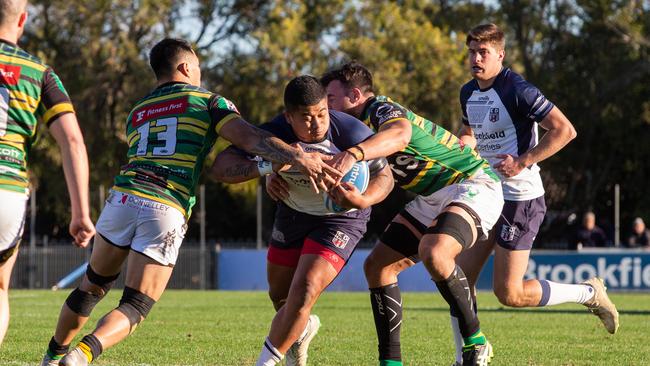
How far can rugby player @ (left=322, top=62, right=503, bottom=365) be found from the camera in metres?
7.76

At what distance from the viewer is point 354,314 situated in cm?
1546

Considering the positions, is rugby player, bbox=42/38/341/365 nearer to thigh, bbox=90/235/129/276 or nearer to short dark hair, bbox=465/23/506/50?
thigh, bbox=90/235/129/276

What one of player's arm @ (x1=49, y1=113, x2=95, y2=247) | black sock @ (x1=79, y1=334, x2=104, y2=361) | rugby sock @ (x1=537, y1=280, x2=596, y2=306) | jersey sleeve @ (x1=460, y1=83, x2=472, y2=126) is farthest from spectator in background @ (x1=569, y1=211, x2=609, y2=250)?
player's arm @ (x1=49, y1=113, x2=95, y2=247)

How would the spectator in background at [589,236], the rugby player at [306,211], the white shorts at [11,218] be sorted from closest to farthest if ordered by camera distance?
1. the white shorts at [11,218]
2. the rugby player at [306,211]
3. the spectator in background at [589,236]

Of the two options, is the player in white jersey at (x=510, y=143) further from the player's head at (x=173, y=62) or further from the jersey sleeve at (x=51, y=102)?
the jersey sleeve at (x=51, y=102)

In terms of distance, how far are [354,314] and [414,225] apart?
734 centimetres

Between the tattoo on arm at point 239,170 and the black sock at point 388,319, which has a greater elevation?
the tattoo on arm at point 239,170

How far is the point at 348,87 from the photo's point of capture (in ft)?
25.8

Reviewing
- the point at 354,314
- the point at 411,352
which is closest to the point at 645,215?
the point at 354,314

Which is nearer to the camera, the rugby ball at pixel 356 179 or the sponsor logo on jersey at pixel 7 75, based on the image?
the sponsor logo on jersey at pixel 7 75

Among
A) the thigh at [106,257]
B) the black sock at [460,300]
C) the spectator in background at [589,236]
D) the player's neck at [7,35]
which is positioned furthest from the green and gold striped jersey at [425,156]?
the spectator in background at [589,236]

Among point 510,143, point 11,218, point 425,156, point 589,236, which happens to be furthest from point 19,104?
point 589,236

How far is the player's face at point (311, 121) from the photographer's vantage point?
6.94 m

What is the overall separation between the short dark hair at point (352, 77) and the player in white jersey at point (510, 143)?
1507 millimetres
